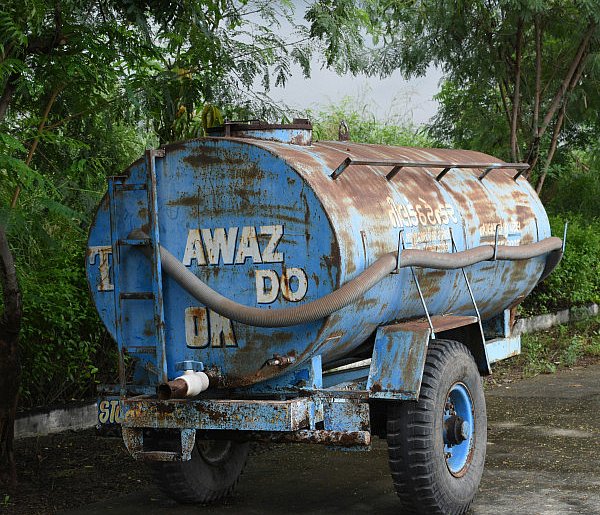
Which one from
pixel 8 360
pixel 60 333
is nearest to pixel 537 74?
pixel 60 333

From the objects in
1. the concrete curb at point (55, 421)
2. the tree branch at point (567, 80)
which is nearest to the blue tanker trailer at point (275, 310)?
the concrete curb at point (55, 421)

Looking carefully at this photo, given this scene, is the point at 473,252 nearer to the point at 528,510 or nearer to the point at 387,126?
the point at 528,510

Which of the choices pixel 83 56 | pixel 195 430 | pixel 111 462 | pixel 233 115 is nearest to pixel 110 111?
pixel 83 56

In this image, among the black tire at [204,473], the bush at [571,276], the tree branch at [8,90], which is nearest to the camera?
the black tire at [204,473]

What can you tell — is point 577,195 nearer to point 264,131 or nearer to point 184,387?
point 264,131

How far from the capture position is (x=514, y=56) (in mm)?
13828

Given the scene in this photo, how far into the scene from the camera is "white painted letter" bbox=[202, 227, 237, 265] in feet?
19.4

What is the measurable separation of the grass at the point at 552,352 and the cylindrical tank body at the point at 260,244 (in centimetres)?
524

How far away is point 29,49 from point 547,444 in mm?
4723

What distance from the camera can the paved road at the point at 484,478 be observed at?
633cm

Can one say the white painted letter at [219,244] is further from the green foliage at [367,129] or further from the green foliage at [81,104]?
the green foliage at [367,129]

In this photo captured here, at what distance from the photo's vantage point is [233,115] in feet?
34.5

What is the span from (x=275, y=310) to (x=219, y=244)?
57 cm

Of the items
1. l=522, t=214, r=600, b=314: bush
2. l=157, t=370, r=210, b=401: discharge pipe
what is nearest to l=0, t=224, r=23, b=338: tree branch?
l=157, t=370, r=210, b=401: discharge pipe
